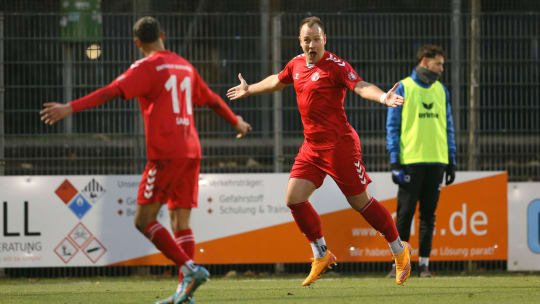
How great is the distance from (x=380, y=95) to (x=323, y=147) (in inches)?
36.1

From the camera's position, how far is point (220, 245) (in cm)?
1030

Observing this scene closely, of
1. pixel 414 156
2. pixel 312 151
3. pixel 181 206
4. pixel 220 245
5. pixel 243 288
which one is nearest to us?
pixel 181 206

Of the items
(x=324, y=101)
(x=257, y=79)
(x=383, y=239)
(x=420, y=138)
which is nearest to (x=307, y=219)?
(x=324, y=101)

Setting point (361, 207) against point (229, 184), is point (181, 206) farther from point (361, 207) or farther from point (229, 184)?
point (229, 184)

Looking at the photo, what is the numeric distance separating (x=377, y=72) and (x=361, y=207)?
351 cm

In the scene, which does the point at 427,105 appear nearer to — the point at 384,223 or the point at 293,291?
the point at 384,223

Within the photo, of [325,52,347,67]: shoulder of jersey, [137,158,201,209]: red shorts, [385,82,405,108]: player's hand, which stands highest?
[325,52,347,67]: shoulder of jersey

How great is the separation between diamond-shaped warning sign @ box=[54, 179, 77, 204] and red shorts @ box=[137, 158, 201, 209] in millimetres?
4173

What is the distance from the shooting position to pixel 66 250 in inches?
401

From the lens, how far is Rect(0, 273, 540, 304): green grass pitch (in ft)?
23.7

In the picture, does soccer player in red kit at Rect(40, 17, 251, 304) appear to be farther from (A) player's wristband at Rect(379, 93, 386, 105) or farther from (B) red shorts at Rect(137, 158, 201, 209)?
(A) player's wristband at Rect(379, 93, 386, 105)

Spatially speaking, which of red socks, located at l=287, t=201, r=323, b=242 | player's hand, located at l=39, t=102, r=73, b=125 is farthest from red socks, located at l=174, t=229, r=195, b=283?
red socks, located at l=287, t=201, r=323, b=242

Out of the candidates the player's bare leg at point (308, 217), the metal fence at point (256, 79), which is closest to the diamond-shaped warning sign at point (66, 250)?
the metal fence at point (256, 79)

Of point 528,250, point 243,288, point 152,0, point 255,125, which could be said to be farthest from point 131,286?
point 528,250
